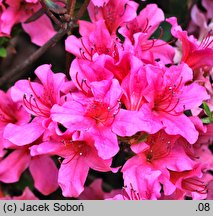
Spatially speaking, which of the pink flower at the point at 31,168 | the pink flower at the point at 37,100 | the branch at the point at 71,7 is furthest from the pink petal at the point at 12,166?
the branch at the point at 71,7

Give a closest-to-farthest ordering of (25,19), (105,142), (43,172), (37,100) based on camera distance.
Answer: (105,142), (37,100), (43,172), (25,19)

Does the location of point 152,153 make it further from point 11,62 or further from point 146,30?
point 11,62

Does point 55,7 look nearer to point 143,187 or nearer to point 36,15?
point 36,15

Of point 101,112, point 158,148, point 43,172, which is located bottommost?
point 43,172

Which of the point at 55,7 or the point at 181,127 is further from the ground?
the point at 55,7

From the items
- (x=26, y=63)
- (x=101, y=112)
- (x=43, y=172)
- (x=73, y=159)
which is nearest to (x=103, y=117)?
(x=101, y=112)

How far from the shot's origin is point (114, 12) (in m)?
1.44

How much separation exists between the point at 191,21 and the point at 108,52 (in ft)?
1.34

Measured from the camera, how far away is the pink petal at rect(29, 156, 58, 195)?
1.42 m

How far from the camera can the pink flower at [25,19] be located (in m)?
1.48

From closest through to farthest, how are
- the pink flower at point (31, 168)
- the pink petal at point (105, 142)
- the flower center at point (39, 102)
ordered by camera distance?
the pink petal at point (105, 142) → the flower center at point (39, 102) → the pink flower at point (31, 168)

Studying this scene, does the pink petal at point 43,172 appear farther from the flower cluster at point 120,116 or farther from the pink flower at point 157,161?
the pink flower at point 157,161

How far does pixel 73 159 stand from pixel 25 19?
43cm

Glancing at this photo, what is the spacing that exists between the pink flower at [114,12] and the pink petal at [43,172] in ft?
1.13
